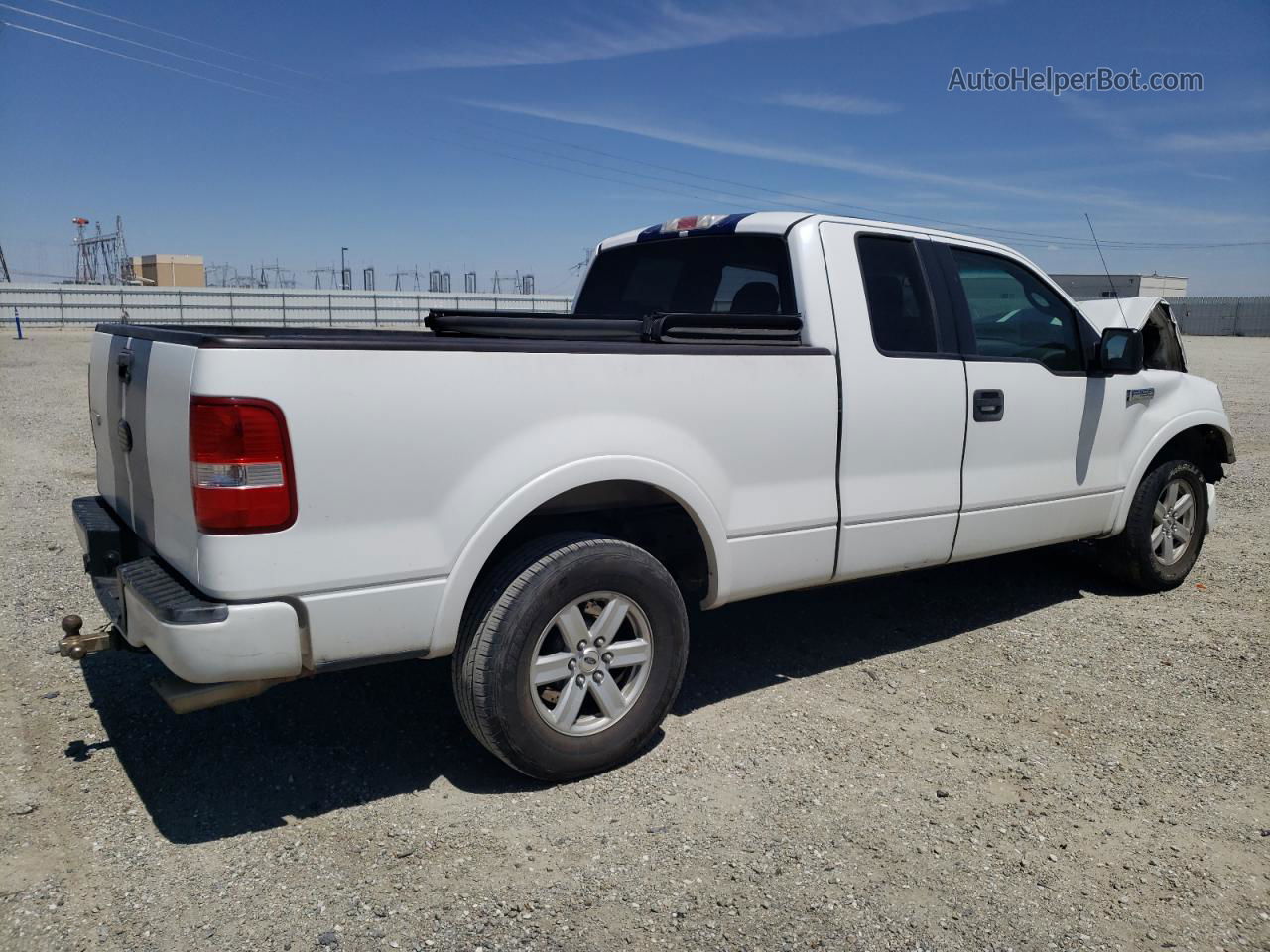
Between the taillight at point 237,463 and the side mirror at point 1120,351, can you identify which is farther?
the side mirror at point 1120,351

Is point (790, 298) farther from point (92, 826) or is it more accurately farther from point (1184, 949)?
point (92, 826)

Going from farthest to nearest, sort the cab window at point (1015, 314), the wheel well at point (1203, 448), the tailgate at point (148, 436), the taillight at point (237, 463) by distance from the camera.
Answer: the wheel well at point (1203, 448)
the cab window at point (1015, 314)
the tailgate at point (148, 436)
the taillight at point (237, 463)

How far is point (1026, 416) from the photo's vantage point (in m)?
4.79

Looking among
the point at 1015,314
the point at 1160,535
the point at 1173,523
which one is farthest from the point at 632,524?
the point at 1173,523

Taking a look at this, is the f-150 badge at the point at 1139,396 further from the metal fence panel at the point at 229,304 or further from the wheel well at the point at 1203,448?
the metal fence panel at the point at 229,304

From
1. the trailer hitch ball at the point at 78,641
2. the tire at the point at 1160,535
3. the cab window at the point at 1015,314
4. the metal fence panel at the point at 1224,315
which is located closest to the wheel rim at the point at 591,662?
the trailer hitch ball at the point at 78,641

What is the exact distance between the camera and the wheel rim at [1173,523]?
5777 millimetres

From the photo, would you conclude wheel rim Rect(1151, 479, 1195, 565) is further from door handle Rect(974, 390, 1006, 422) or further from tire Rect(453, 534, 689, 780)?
tire Rect(453, 534, 689, 780)

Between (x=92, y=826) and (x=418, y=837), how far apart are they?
102 centimetres

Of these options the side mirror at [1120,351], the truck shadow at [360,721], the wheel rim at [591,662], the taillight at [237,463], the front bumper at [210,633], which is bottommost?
the truck shadow at [360,721]

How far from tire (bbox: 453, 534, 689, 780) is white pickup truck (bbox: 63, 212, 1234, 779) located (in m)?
0.01

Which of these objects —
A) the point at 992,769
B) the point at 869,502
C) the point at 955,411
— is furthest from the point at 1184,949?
the point at 955,411

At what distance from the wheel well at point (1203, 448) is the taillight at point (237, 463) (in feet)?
16.9

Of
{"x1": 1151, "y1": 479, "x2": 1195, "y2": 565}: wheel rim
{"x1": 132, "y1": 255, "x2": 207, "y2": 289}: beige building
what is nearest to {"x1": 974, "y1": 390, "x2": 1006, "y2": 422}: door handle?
{"x1": 1151, "y1": 479, "x2": 1195, "y2": 565}: wheel rim
